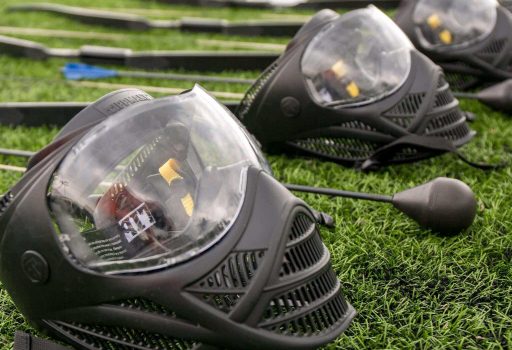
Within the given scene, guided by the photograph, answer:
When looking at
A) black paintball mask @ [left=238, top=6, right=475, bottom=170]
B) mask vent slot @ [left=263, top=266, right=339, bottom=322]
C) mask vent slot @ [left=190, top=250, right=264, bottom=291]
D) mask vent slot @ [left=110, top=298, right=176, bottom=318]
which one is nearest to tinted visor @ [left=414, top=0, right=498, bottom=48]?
black paintball mask @ [left=238, top=6, right=475, bottom=170]

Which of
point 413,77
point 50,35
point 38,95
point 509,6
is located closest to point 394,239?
point 413,77

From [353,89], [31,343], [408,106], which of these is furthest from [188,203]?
[408,106]

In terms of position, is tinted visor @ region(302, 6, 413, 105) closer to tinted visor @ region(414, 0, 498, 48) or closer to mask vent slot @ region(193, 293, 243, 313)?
tinted visor @ region(414, 0, 498, 48)

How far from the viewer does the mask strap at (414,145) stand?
3.13m

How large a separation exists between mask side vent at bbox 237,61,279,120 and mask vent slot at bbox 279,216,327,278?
4.55ft

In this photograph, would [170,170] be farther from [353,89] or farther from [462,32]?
[462,32]

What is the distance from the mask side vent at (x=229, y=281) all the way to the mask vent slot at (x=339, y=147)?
5.16 feet

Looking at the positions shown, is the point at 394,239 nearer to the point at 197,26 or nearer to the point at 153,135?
the point at 153,135

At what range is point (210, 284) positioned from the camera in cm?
182

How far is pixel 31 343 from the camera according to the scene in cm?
208

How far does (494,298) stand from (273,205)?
36.3 inches

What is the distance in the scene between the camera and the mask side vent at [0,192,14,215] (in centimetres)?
197

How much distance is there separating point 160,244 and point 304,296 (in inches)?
16.3

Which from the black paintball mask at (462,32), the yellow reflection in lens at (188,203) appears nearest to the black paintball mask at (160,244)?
the yellow reflection in lens at (188,203)
